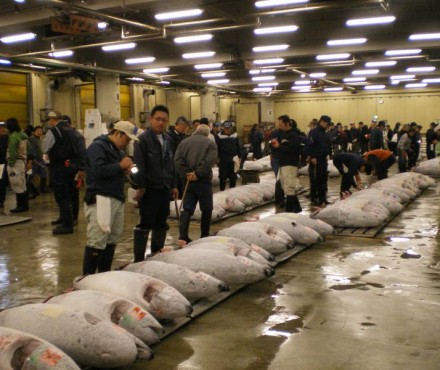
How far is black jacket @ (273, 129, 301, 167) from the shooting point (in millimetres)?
8781

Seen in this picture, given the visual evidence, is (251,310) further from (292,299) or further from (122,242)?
(122,242)

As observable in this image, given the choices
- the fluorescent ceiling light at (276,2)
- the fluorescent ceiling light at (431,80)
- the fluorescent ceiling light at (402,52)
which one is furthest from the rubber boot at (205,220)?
the fluorescent ceiling light at (431,80)

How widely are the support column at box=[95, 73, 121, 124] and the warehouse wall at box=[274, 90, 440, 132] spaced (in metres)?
17.8

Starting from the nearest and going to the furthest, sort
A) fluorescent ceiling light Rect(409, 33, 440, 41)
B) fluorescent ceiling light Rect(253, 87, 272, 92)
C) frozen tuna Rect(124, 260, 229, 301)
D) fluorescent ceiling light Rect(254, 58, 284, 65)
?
1. frozen tuna Rect(124, 260, 229, 301)
2. fluorescent ceiling light Rect(409, 33, 440, 41)
3. fluorescent ceiling light Rect(254, 58, 284, 65)
4. fluorescent ceiling light Rect(253, 87, 272, 92)

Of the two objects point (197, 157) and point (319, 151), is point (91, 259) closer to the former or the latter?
point (197, 157)

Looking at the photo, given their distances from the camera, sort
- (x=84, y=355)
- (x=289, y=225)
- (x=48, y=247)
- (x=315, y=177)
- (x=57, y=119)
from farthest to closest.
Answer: (x=315, y=177)
(x=57, y=119)
(x=48, y=247)
(x=289, y=225)
(x=84, y=355)

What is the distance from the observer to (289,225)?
6.85 metres

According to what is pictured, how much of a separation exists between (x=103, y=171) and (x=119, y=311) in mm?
1472

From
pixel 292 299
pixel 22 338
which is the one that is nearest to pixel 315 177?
pixel 292 299

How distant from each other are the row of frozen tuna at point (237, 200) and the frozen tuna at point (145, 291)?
16.2 ft

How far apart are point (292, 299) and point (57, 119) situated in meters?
5.05

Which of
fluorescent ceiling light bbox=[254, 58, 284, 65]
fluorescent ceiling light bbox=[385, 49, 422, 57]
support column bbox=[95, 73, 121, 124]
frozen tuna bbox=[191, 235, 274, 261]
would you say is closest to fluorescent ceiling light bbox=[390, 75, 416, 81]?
fluorescent ceiling light bbox=[385, 49, 422, 57]

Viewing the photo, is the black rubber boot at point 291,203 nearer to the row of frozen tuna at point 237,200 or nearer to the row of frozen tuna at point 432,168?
the row of frozen tuna at point 237,200

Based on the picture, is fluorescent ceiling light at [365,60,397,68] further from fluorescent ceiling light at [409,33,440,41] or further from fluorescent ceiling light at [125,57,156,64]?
fluorescent ceiling light at [125,57,156,64]
